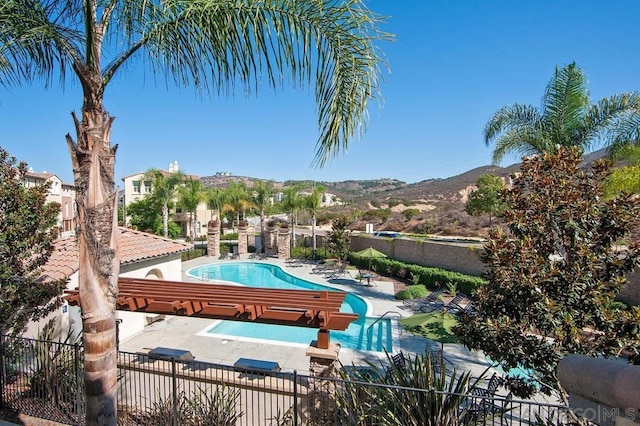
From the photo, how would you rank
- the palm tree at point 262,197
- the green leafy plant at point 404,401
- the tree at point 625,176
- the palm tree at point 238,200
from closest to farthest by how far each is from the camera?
1. the green leafy plant at point 404,401
2. the tree at point 625,176
3. the palm tree at point 262,197
4. the palm tree at point 238,200

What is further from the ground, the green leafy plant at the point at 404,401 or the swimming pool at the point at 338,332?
the green leafy plant at the point at 404,401

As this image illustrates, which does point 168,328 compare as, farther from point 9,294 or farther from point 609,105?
point 609,105

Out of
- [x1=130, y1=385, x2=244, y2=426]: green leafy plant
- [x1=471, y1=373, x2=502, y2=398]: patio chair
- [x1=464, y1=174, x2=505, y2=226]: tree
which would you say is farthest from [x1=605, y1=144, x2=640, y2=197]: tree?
[x1=464, y1=174, x2=505, y2=226]: tree

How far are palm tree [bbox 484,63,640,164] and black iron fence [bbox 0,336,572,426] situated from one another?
8470 mm

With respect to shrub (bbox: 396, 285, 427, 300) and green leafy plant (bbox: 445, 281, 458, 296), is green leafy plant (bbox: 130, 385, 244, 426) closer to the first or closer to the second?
shrub (bbox: 396, 285, 427, 300)

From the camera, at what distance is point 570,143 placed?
11484 millimetres

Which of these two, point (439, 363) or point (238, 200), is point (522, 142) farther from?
point (238, 200)

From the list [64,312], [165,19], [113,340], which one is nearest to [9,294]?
[64,312]

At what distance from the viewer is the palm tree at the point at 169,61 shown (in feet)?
11.6

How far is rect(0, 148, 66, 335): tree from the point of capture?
7.46 meters

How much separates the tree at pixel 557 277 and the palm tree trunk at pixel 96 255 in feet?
17.2

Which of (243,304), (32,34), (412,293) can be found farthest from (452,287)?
(32,34)

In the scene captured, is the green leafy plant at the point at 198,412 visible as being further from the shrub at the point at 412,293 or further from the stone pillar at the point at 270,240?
the stone pillar at the point at 270,240

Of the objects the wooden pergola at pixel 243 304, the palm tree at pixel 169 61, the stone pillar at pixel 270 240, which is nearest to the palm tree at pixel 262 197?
the stone pillar at pixel 270 240
